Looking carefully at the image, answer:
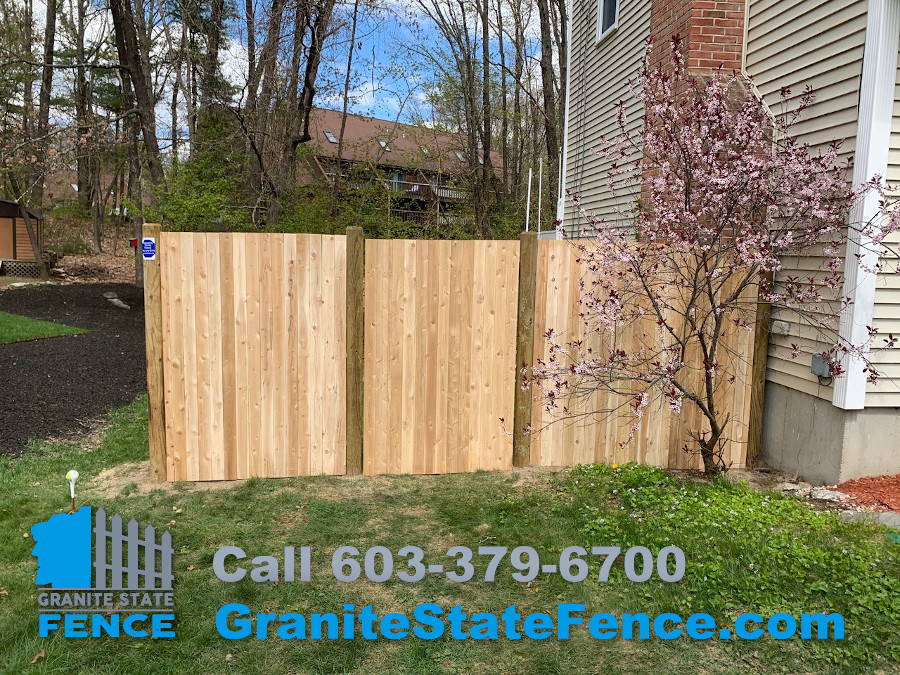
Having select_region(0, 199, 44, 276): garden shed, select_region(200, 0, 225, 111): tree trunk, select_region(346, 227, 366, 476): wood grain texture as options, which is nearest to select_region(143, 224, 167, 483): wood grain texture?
select_region(346, 227, 366, 476): wood grain texture

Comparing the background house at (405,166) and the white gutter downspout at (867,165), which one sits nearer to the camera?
the white gutter downspout at (867,165)

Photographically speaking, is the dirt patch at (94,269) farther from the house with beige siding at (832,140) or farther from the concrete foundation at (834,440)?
the concrete foundation at (834,440)

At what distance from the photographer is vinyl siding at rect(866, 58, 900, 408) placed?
434 cm

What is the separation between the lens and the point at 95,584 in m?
3.27

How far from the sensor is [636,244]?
490cm

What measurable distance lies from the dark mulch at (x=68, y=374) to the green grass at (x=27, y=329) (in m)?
0.29

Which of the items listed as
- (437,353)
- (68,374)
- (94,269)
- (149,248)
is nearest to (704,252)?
(437,353)

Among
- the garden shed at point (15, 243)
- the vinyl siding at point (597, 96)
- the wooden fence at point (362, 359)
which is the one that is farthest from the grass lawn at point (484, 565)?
the garden shed at point (15, 243)

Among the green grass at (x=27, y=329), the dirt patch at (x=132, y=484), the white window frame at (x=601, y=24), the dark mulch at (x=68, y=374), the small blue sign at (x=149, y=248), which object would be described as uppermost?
the white window frame at (x=601, y=24)

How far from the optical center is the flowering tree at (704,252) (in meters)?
4.29

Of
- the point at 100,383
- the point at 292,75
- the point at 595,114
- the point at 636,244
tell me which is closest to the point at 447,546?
the point at 636,244

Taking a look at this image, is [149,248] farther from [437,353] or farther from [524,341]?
[524,341]

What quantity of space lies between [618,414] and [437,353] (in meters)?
1.50

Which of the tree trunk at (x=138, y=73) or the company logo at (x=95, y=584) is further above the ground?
the tree trunk at (x=138, y=73)
